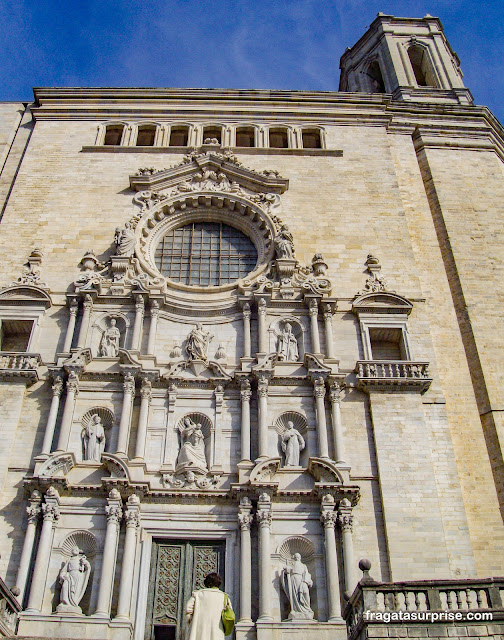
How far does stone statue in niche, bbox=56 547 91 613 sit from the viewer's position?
13977 millimetres

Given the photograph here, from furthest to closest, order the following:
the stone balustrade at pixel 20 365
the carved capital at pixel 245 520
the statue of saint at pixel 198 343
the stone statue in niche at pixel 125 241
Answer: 1. the stone statue in niche at pixel 125 241
2. the statue of saint at pixel 198 343
3. the stone balustrade at pixel 20 365
4. the carved capital at pixel 245 520

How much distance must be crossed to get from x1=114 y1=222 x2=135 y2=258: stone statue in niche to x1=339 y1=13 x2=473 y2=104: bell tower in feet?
42.0

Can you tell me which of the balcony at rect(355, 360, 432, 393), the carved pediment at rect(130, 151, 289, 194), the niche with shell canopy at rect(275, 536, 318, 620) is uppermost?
the carved pediment at rect(130, 151, 289, 194)

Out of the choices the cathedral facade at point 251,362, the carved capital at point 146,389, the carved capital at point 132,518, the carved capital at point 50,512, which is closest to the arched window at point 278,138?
the cathedral facade at point 251,362

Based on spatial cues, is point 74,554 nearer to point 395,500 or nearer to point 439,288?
point 395,500

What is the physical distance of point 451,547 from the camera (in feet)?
49.7

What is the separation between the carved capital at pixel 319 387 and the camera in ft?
55.7

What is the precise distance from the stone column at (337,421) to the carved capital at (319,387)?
0.21 meters

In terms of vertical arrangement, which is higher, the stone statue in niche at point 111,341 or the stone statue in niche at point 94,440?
the stone statue in niche at point 111,341

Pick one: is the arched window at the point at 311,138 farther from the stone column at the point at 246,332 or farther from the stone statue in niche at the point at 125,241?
the stone column at the point at 246,332

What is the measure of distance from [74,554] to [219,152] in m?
12.9

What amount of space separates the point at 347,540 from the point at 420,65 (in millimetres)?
22152

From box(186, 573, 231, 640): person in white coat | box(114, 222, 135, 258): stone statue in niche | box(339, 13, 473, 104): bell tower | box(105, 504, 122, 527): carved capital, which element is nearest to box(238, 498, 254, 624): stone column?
box(105, 504, 122, 527): carved capital

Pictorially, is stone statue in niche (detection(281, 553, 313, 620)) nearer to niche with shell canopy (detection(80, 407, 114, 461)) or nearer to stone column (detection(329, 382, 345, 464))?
stone column (detection(329, 382, 345, 464))
